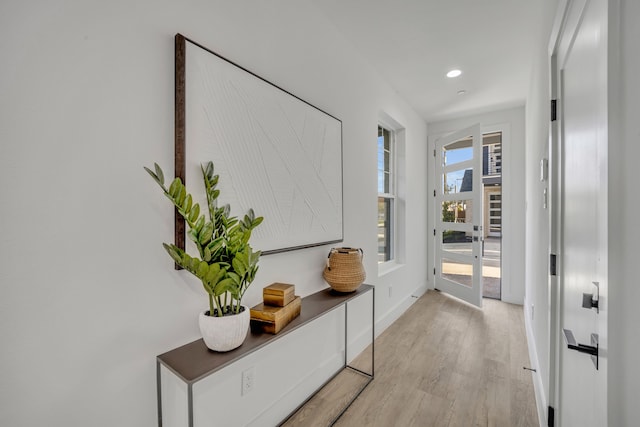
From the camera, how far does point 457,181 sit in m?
3.91

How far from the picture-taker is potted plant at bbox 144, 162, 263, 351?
975 millimetres

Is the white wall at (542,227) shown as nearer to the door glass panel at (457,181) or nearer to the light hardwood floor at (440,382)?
the light hardwood floor at (440,382)

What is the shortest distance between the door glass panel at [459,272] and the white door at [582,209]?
2.60 metres

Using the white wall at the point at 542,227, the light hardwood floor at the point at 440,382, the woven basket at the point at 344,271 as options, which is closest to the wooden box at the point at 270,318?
the woven basket at the point at 344,271

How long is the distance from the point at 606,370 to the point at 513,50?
2764mm

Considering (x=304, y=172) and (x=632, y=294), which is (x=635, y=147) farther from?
(x=304, y=172)

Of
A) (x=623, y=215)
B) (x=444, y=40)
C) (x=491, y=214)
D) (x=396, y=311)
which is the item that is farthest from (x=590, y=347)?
(x=491, y=214)

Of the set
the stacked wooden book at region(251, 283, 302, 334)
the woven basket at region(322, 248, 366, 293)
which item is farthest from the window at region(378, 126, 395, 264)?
the stacked wooden book at region(251, 283, 302, 334)

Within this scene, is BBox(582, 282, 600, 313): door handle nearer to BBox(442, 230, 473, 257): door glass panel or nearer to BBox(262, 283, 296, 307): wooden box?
BBox(262, 283, 296, 307): wooden box

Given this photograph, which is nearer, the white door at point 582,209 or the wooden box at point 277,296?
the white door at point 582,209

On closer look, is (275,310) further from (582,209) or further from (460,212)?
(460,212)

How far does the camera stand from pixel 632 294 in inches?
21.0

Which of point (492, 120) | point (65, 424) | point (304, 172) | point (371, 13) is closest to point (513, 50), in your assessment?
point (371, 13)

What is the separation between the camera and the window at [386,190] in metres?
3.29
